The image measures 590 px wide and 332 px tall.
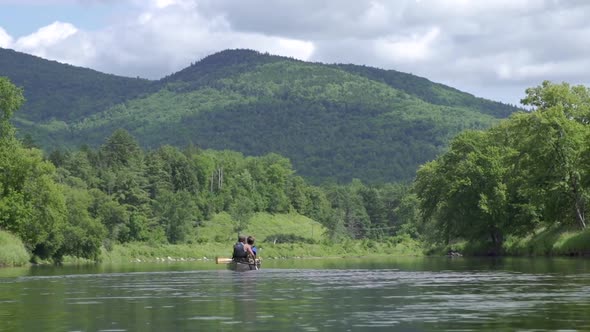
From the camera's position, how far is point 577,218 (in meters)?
84.0

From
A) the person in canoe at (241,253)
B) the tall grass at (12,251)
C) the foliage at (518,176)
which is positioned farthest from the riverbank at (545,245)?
the tall grass at (12,251)

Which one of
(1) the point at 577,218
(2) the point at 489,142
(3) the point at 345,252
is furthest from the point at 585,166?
(3) the point at 345,252

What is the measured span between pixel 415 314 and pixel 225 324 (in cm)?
553

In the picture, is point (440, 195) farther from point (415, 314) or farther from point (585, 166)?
point (415, 314)

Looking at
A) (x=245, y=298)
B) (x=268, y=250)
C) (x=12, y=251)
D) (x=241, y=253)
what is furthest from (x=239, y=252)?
(x=268, y=250)

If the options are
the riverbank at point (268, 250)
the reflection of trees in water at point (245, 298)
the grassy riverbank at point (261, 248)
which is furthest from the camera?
the grassy riverbank at point (261, 248)

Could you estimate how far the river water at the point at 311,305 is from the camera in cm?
2564

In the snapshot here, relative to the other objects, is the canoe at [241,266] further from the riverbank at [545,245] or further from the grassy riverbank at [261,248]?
the grassy riverbank at [261,248]

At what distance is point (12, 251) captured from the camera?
279 ft

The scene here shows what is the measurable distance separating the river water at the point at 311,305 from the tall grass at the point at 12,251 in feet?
124

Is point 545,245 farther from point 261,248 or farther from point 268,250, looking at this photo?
point 268,250

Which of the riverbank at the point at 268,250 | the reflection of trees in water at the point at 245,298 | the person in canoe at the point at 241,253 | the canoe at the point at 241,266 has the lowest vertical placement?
the riverbank at the point at 268,250

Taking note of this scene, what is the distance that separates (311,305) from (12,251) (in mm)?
58327

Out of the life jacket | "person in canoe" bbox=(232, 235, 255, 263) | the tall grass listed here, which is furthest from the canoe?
the tall grass
